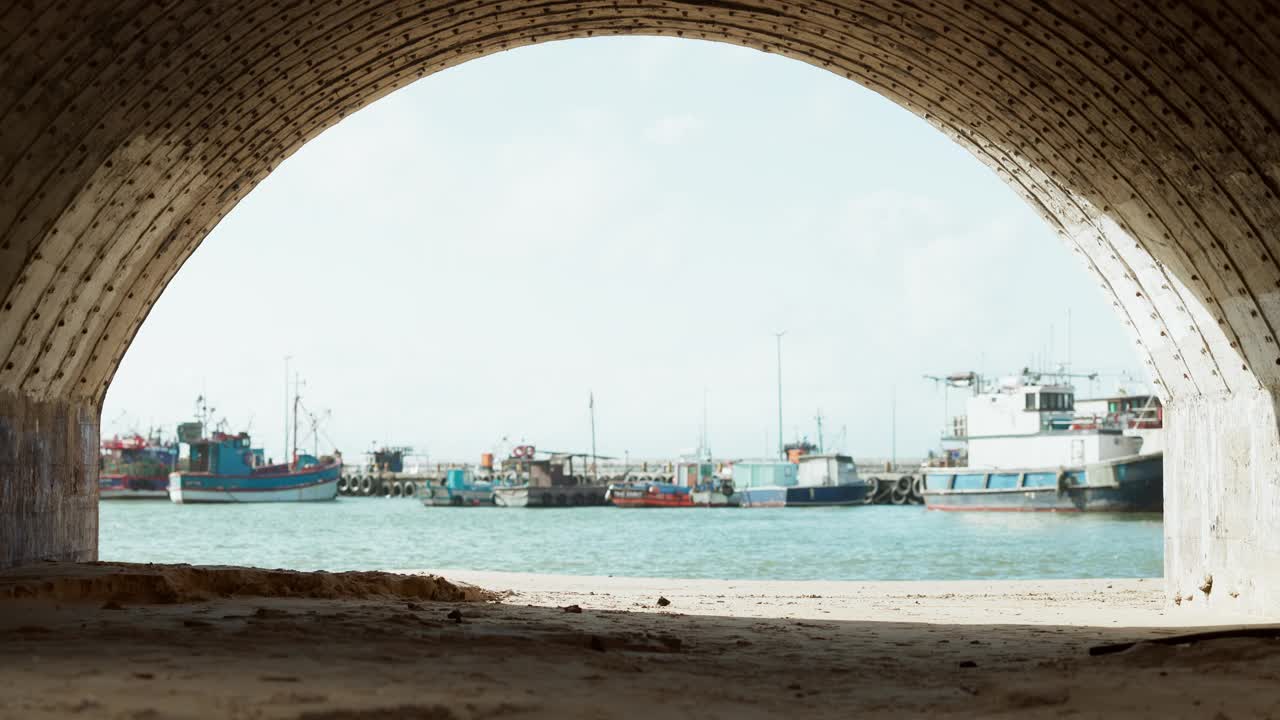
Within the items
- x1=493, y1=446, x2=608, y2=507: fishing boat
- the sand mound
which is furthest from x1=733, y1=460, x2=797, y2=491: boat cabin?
the sand mound

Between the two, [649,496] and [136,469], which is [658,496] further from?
[136,469]

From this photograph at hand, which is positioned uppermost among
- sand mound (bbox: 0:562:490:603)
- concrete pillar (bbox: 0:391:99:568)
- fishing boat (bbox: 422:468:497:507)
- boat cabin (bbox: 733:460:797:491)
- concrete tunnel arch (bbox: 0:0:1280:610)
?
concrete tunnel arch (bbox: 0:0:1280:610)

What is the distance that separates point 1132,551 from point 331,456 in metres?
101

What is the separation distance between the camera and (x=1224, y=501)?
13.0 m

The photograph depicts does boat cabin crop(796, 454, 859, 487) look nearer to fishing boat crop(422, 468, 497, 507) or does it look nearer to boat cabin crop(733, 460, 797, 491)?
boat cabin crop(733, 460, 797, 491)

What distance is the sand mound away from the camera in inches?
435

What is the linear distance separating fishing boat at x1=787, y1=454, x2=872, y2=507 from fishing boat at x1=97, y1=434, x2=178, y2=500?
62.3m

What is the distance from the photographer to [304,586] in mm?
13078

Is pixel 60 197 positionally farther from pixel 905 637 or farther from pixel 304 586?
pixel 905 637

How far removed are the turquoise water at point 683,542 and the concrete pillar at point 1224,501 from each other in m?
19.9

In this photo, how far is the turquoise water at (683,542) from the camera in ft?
125

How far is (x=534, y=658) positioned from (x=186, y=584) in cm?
552

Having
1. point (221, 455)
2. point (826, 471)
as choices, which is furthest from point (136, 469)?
point (826, 471)

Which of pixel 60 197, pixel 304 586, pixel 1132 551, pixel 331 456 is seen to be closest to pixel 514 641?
pixel 304 586
